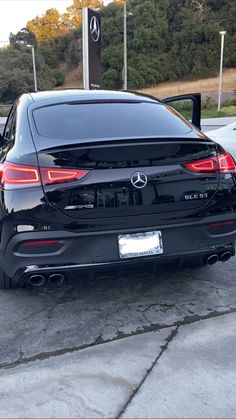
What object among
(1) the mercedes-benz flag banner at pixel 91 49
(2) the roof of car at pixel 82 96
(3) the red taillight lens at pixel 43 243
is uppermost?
(1) the mercedes-benz flag banner at pixel 91 49

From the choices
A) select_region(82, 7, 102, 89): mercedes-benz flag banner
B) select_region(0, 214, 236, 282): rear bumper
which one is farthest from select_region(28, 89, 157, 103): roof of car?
select_region(82, 7, 102, 89): mercedes-benz flag banner

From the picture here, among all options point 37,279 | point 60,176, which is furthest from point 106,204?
point 37,279

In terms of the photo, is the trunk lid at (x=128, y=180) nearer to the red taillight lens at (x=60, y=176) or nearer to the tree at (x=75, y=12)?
the red taillight lens at (x=60, y=176)

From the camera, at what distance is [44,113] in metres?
3.45

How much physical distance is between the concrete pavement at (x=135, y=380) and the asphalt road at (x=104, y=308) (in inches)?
5.9

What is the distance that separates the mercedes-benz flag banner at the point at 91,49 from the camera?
13.4 metres

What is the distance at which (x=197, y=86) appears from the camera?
5275 cm

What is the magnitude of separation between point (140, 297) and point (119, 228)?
0.91 m

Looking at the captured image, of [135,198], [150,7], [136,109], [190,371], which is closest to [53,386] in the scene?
[190,371]

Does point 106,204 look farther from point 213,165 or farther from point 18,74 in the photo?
point 18,74

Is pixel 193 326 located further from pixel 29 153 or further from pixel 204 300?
pixel 29 153

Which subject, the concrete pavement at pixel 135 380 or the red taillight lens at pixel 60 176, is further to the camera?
the red taillight lens at pixel 60 176

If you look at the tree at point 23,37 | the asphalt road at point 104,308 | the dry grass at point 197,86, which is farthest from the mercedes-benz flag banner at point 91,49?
the tree at point 23,37

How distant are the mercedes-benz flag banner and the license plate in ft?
35.6
